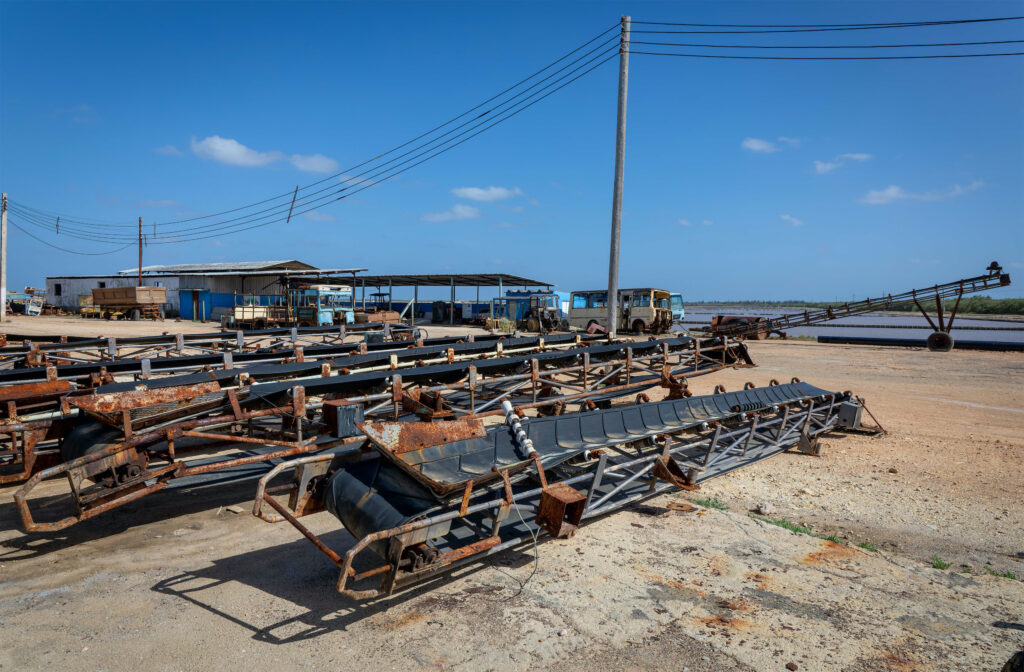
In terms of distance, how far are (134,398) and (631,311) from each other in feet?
95.7

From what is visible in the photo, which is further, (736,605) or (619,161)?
(619,161)

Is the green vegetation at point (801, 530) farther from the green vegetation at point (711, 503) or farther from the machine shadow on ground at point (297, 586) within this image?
the machine shadow on ground at point (297, 586)

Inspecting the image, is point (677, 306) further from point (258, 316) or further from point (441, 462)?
point (441, 462)

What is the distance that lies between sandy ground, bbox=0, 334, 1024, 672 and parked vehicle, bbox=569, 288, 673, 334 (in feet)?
81.4

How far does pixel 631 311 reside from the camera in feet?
106

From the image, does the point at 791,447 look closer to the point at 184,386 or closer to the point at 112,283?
the point at 184,386

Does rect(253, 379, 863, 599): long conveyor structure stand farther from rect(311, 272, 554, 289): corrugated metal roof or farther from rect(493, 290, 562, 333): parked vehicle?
rect(311, 272, 554, 289): corrugated metal roof

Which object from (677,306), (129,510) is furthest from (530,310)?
(129,510)

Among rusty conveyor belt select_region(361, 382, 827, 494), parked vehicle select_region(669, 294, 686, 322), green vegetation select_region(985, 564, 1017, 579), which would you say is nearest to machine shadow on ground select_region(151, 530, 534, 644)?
rusty conveyor belt select_region(361, 382, 827, 494)

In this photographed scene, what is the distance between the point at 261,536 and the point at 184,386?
185cm

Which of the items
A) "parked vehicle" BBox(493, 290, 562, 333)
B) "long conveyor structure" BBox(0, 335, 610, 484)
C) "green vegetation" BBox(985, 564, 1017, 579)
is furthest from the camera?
"parked vehicle" BBox(493, 290, 562, 333)

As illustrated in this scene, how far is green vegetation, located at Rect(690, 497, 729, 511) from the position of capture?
641 cm

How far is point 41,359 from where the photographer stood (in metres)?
9.09

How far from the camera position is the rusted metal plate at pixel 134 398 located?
499 cm
